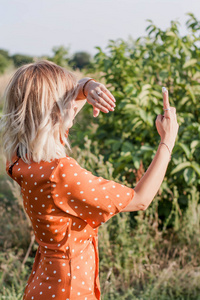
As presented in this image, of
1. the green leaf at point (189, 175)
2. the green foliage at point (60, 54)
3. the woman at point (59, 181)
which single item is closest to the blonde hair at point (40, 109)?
the woman at point (59, 181)

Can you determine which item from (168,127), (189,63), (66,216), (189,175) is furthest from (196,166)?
(66,216)

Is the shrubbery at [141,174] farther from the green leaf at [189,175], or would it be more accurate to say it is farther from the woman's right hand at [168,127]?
the woman's right hand at [168,127]

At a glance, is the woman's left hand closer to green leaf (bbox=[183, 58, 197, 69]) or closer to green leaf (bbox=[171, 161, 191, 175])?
green leaf (bbox=[171, 161, 191, 175])

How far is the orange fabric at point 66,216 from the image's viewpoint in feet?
4.00

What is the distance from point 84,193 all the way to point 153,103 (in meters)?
2.01

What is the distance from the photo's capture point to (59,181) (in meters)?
1.21

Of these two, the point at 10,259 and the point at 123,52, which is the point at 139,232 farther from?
the point at 123,52

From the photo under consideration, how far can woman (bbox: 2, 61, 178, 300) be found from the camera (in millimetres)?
1232

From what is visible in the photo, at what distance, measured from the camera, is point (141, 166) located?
290 centimetres

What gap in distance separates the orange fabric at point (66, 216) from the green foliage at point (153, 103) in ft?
5.12

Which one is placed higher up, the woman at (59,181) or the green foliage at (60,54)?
the green foliage at (60,54)

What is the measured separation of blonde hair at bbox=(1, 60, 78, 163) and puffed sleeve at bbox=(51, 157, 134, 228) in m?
0.08

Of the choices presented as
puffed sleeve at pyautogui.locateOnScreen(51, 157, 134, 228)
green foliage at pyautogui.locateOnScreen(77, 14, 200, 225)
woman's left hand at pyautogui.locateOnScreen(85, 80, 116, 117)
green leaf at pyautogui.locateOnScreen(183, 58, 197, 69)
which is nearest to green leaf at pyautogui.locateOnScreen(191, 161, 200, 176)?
green foliage at pyautogui.locateOnScreen(77, 14, 200, 225)

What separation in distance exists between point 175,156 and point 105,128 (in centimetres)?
87
